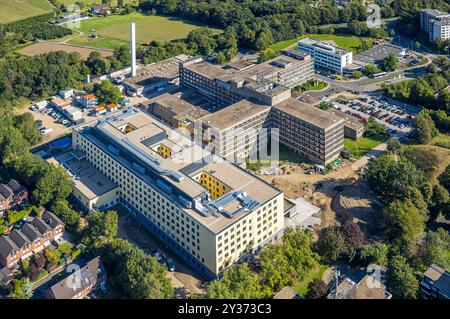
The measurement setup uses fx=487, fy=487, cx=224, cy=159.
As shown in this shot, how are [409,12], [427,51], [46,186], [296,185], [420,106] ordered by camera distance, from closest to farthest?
[46,186] < [296,185] < [420,106] < [427,51] < [409,12]

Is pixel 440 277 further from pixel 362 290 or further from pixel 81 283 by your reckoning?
pixel 81 283

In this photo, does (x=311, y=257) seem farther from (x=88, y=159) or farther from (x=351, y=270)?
(x=88, y=159)

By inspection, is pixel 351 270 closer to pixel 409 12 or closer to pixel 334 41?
pixel 334 41

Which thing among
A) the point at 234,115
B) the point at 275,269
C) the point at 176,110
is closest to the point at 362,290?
the point at 275,269

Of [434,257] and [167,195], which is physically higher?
[167,195]

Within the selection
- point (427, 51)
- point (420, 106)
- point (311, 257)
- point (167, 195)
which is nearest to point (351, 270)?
point (311, 257)

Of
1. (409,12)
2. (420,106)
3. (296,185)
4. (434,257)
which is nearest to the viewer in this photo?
(434,257)

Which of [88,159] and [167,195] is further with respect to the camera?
[88,159]
